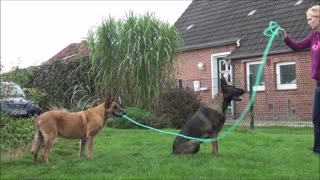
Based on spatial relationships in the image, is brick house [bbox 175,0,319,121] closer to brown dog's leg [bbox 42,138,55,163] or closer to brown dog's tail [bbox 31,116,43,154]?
brown dog's tail [bbox 31,116,43,154]

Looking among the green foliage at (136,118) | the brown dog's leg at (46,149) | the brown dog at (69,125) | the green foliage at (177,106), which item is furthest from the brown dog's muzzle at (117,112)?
the green foliage at (177,106)

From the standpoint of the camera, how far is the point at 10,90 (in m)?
8.93

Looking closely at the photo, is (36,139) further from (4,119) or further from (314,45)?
(314,45)

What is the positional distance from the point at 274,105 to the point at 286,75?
3.25 meters

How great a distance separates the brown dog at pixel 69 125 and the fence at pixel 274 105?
672cm

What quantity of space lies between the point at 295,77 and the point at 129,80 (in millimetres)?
7278

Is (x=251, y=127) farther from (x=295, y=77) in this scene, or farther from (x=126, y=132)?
(x=295, y=77)

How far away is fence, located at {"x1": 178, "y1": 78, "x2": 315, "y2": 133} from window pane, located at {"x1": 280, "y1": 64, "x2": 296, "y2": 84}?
22 centimetres

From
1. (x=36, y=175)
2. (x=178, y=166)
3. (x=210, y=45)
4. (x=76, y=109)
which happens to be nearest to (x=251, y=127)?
(x=76, y=109)

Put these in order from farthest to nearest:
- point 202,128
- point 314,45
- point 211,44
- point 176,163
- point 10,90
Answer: point 211,44
point 10,90
point 202,128
point 176,163
point 314,45

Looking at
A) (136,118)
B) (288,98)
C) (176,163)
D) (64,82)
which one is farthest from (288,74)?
(176,163)

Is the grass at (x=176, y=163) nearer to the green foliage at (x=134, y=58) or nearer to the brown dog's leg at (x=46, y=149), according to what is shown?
the brown dog's leg at (x=46, y=149)

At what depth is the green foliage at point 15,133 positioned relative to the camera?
8625 mm

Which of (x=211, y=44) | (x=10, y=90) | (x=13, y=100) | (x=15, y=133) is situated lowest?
(x=15, y=133)
